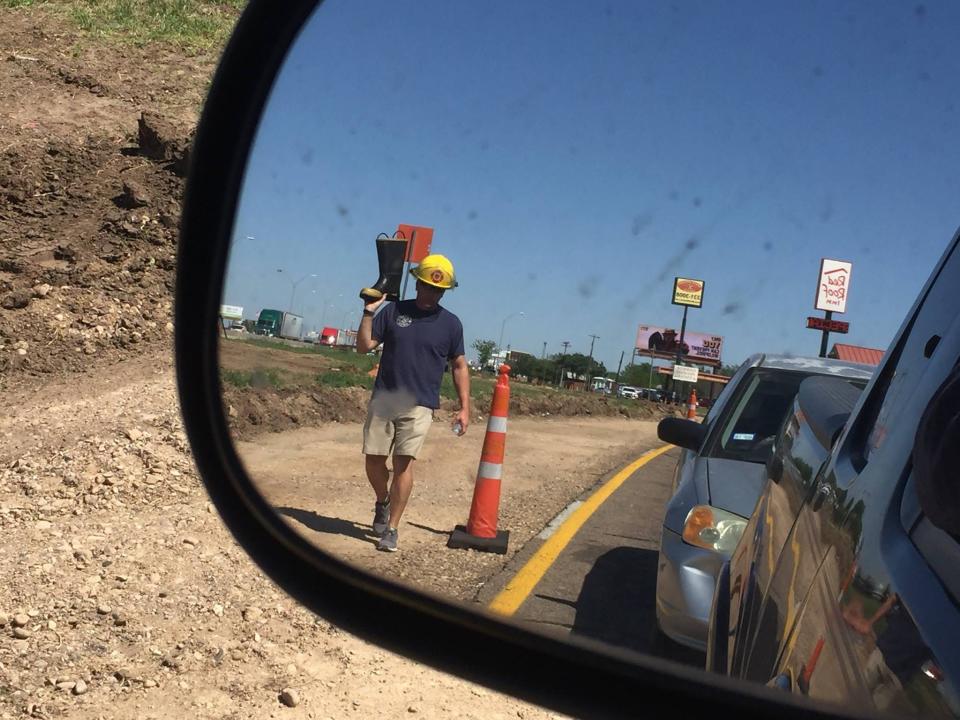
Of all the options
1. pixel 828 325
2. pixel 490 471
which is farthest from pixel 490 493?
pixel 828 325

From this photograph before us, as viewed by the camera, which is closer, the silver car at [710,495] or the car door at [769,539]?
the car door at [769,539]

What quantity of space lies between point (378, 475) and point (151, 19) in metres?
18.3

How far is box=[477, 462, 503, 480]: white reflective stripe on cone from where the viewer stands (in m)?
4.22

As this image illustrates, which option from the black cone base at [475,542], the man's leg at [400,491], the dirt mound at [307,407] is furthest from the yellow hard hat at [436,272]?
the black cone base at [475,542]

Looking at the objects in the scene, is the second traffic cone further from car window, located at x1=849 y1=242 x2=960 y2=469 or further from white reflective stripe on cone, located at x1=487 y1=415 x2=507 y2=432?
white reflective stripe on cone, located at x1=487 y1=415 x2=507 y2=432

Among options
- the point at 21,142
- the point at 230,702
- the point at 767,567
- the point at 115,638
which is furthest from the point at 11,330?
the point at 767,567

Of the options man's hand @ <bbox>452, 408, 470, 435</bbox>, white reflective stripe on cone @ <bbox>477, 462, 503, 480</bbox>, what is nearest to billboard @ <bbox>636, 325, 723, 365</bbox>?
white reflective stripe on cone @ <bbox>477, 462, 503, 480</bbox>

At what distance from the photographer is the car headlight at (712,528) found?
11.9 ft

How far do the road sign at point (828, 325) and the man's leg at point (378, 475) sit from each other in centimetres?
213

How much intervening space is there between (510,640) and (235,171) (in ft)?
3.78

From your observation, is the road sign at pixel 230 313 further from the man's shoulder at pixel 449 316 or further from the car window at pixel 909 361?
the car window at pixel 909 361

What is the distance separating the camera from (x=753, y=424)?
13.9ft

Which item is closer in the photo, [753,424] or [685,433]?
[753,424]

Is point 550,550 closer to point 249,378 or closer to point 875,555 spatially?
point 249,378
